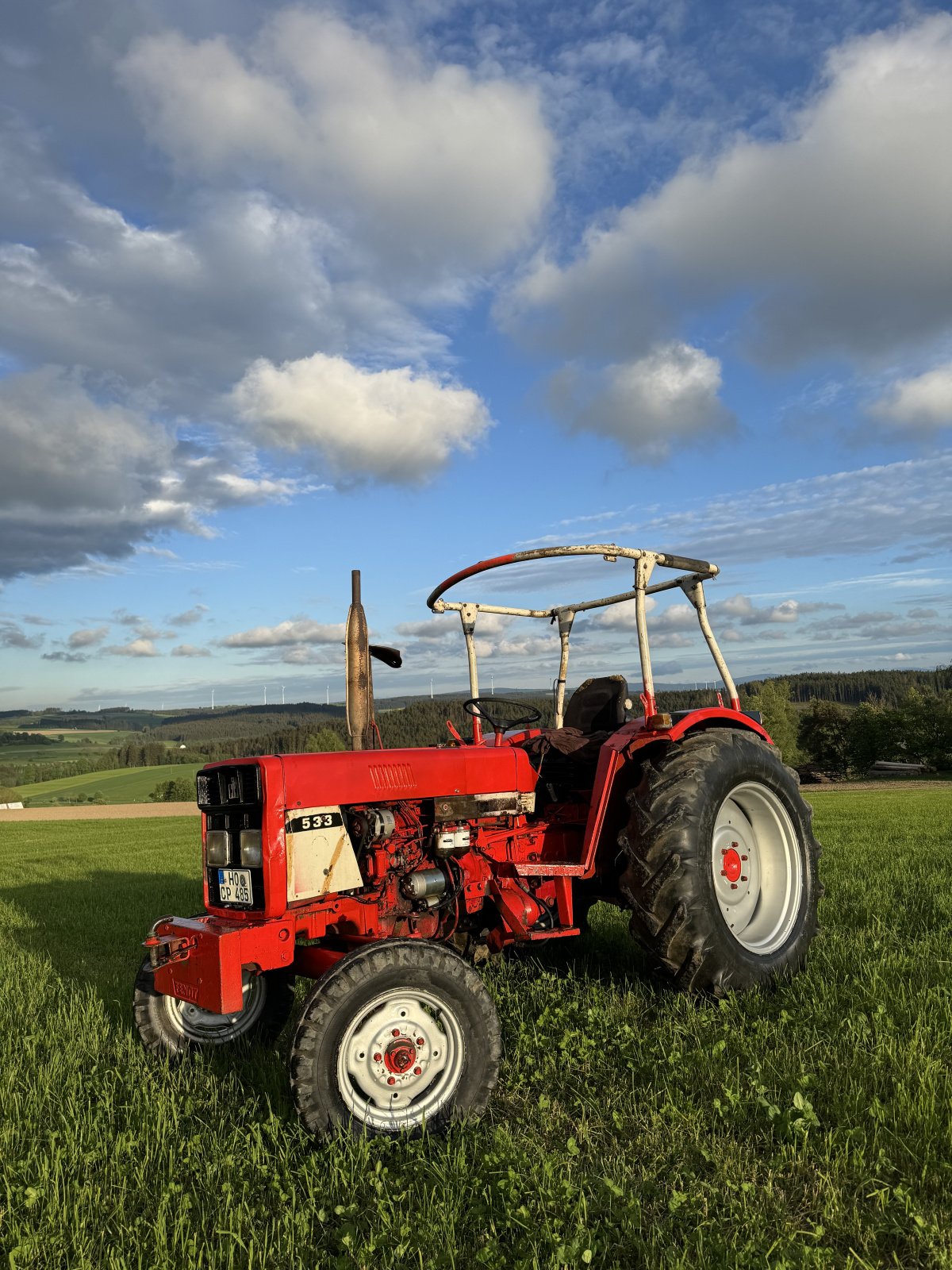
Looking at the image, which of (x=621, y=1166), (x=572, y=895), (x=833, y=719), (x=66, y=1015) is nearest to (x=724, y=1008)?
(x=572, y=895)

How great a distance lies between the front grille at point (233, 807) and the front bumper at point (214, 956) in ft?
0.53

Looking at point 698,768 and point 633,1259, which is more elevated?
point 698,768

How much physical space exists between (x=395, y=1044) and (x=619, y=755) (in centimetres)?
177

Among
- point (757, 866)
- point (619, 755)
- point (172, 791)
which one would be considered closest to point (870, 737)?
point (172, 791)

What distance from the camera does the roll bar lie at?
14.2ft

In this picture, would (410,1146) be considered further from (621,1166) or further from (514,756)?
(514,756)

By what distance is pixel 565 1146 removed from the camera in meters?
2.99

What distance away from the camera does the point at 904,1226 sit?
2443 mm

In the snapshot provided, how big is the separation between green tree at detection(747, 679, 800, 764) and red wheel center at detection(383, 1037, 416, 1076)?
173 ft

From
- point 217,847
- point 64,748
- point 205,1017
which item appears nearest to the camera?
point 217,847

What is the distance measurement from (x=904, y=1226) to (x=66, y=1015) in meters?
4.13

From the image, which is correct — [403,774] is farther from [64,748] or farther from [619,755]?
[64,748]

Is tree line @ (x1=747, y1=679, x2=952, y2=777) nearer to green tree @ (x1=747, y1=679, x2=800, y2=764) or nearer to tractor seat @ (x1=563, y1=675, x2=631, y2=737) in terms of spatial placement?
green tree @ (x1=747, y1=679, x2=800, y2=764)

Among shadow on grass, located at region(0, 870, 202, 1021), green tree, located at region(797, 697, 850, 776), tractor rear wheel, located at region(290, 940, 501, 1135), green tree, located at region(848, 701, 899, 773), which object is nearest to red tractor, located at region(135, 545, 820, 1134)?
tractor rear wheel, located at region(290, 940, 501, 1135)
